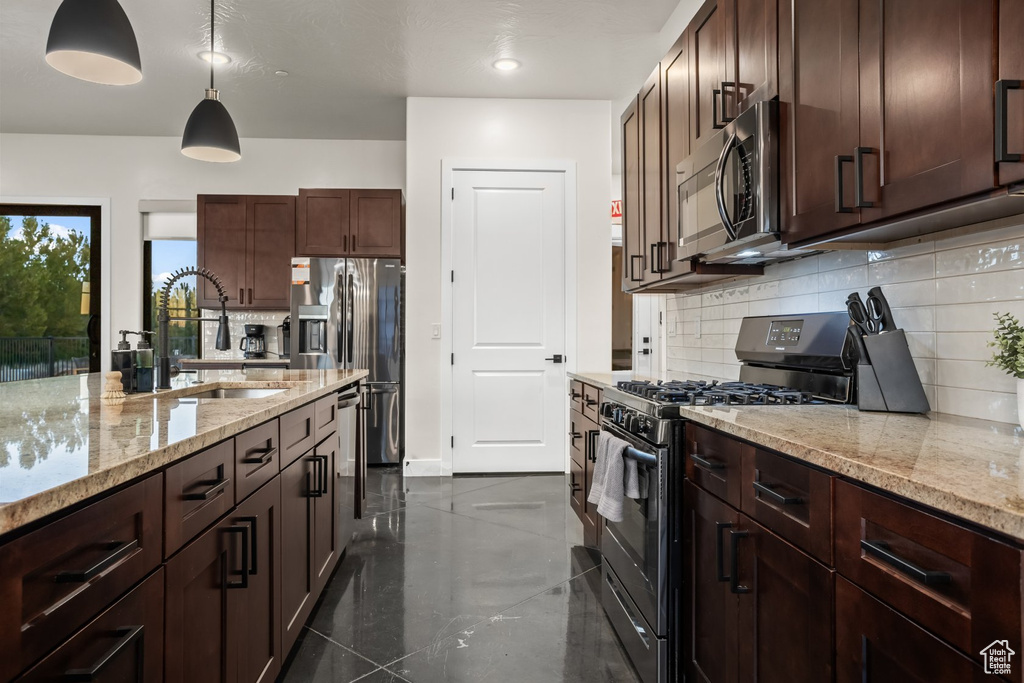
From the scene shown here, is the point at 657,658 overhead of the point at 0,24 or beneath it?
beneath

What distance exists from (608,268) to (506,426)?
4.89 feet

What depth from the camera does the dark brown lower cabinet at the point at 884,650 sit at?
30.2 inches

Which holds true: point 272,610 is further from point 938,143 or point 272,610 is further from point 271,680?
point 938,143

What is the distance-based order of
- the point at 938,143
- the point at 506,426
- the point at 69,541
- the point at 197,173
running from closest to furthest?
the point at 69,541
the point at 938,143
the point at 506,426
the point at 197,173

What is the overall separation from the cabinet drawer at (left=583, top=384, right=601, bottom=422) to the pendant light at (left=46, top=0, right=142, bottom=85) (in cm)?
226

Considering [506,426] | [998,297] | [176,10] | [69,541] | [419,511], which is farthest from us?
[506,426]

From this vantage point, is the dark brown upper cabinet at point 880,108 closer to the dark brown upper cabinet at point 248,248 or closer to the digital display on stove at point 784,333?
the digital display on stove at point 784,333

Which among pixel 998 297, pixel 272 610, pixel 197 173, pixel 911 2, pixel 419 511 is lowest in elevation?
pixel 419 511

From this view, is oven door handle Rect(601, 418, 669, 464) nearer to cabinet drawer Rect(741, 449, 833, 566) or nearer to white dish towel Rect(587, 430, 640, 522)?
white dish towel Rect(587, 430, 640, 522)

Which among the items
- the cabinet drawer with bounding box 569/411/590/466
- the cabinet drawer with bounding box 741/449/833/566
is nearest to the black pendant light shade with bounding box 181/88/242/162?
the cabinet drawer with bounding box 569/411/590/466

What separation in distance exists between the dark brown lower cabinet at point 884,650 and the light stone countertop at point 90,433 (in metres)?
1.17

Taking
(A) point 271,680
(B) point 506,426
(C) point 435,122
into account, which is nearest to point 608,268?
(B) point 506,426

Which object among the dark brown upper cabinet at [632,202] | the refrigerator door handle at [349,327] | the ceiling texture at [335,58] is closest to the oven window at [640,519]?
the dark brown upper cabinet at [632,202]

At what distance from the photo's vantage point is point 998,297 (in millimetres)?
1358
